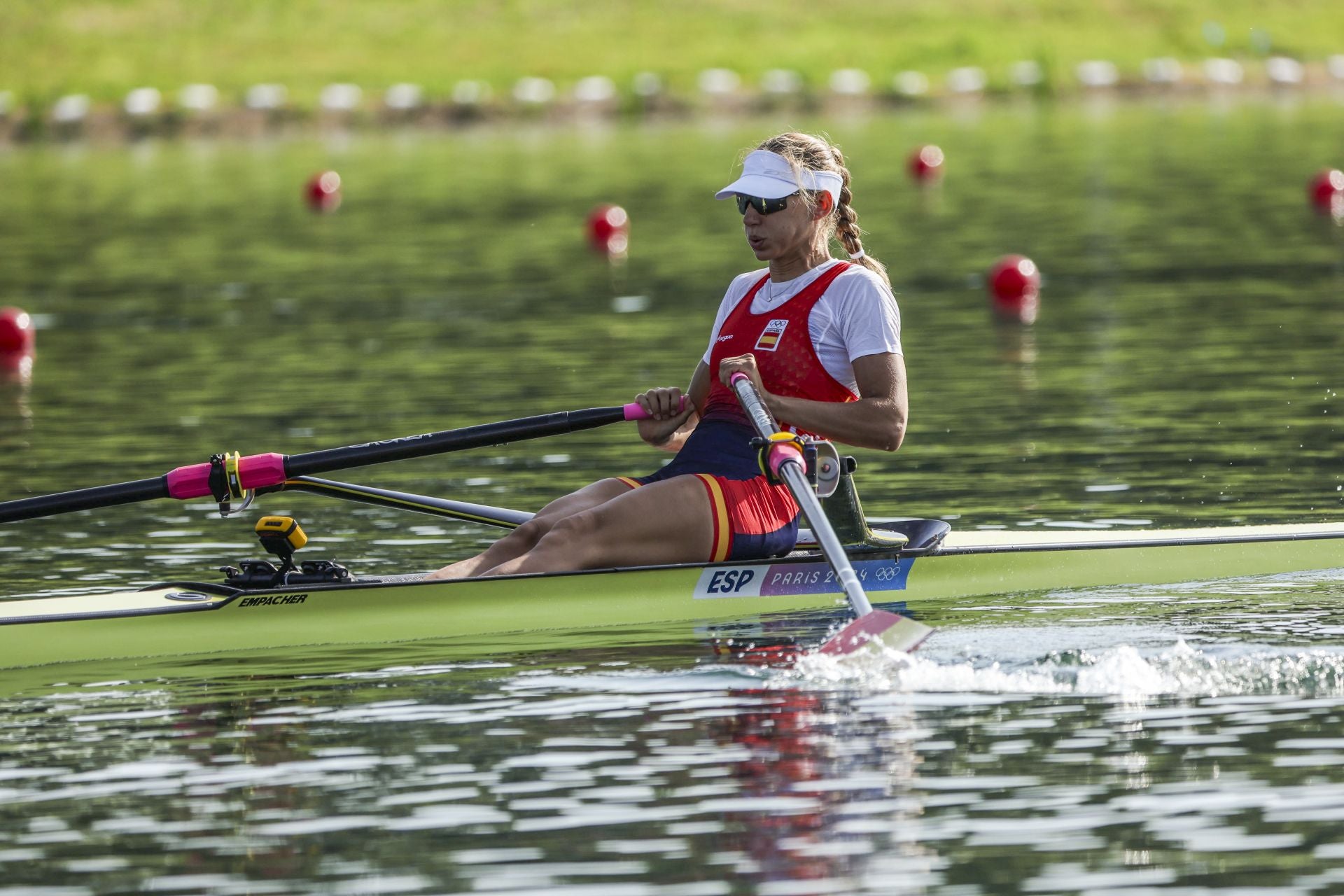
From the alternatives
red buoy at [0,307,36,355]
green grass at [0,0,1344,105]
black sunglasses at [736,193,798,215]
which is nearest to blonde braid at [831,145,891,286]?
black sunglasses at [736,193,798,215]

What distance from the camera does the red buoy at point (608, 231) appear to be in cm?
2656

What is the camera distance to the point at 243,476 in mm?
8930

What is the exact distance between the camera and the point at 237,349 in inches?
742

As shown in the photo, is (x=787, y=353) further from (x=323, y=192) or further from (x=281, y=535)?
(x=323, y=192)

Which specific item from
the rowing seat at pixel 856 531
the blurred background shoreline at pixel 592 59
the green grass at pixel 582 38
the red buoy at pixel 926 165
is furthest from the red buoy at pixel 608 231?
the green grass at pixel 582 38

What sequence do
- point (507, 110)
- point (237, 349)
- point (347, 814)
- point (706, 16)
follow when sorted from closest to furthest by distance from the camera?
point (347, 814)
point (237, 349)
point (507, 110)
point (706, 16)

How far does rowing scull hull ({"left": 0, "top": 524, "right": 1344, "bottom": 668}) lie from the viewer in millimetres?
8328

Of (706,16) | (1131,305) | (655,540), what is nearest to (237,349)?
(1131,305)

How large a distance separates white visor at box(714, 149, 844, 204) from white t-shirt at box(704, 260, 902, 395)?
0.31 m

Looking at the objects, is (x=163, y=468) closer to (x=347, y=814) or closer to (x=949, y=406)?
(x=949, y=406)

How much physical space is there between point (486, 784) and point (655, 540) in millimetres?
2134

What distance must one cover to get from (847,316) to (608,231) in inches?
723

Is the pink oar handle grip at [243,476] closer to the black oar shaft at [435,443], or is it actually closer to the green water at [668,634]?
the black oar shaft at [435,443]

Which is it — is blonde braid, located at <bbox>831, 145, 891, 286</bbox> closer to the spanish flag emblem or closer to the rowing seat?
the spanish flag emblem
